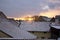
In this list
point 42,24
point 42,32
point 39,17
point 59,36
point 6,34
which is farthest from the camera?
point 39,17

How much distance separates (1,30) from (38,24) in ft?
77.7

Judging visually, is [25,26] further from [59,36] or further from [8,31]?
[8,31]

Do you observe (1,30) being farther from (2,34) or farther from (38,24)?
(38,24)

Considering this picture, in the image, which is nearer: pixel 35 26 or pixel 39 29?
pixel 39 29

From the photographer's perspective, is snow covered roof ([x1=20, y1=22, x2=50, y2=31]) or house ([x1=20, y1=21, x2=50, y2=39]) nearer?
house ([x1=20, y1=21, x2=50, y2=39])

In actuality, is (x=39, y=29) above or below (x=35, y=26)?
below

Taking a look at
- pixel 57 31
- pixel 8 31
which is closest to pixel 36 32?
pixel 57 31

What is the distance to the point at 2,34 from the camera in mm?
15711

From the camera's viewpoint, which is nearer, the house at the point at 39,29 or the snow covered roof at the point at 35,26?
the house at the point at 39,29

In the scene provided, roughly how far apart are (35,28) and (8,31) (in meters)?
21.6

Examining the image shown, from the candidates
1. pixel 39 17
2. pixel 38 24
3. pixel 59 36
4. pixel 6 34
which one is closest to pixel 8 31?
pixel 6 34

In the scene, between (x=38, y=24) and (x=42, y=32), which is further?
(x=38, y=24)

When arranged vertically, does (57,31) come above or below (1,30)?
below

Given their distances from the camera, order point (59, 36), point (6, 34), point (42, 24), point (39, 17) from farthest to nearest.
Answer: point (39, 17) < point (42, 24) < point (59, 36) < point (6, 34)
